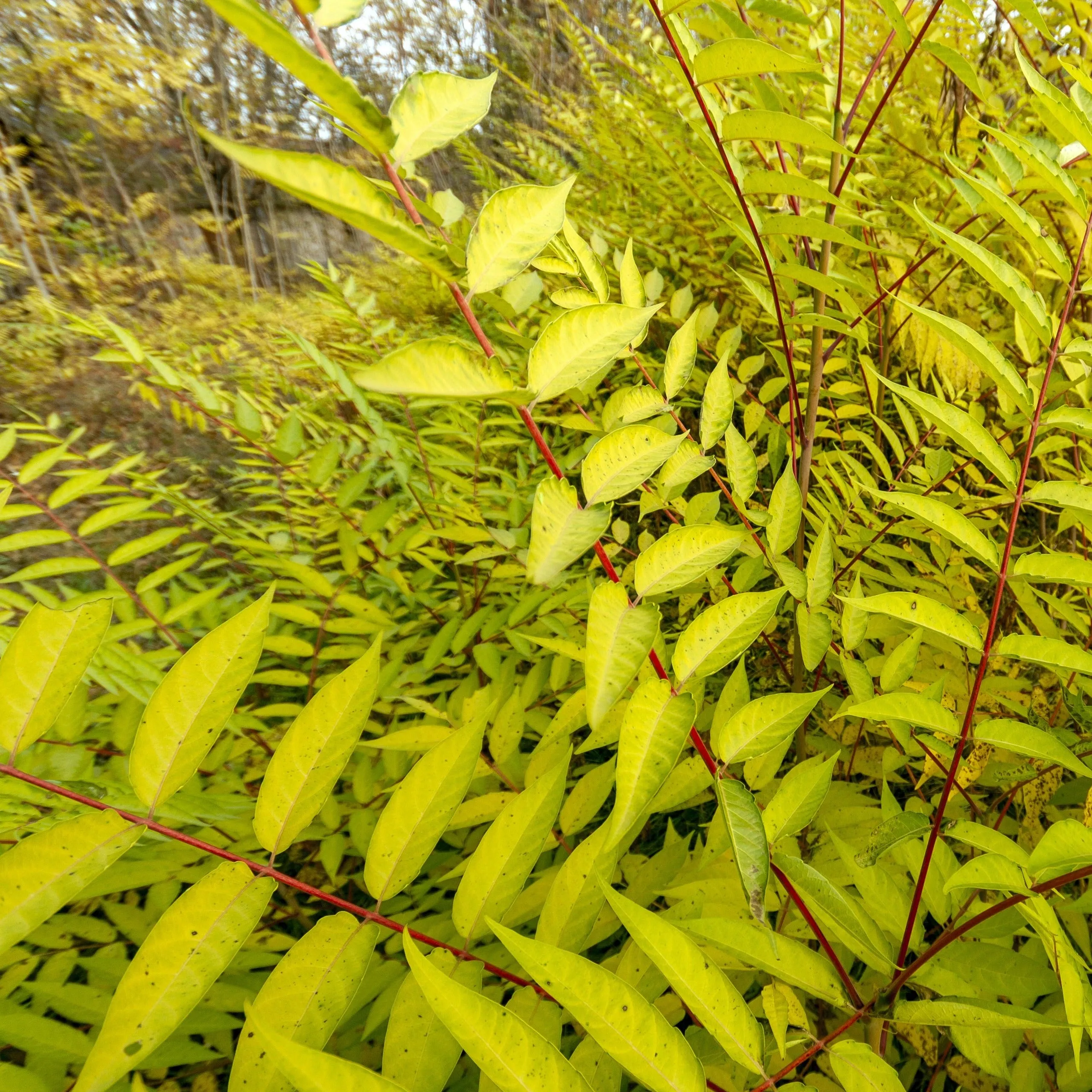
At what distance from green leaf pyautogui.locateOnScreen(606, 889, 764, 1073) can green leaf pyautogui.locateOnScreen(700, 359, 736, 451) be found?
1.14 ft

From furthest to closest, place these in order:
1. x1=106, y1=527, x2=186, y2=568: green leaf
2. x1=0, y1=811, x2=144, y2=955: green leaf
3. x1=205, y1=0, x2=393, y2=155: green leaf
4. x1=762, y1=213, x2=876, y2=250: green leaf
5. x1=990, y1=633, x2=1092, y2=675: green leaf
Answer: x1=106, y1=527, x2=186, y2=568: green leaf
x1=762, y1=213, x2=876, y2=250: green leaf
x1=990, y1=633, x2=1092, y2=675: green leaf
x1=0, y1=811, x2=144, y2=955: green leaf
x1=205, y1=0, x2=393, y2=155: green leaf

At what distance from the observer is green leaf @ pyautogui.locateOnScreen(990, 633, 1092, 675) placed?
0.41 m

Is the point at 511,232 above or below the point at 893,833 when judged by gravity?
above

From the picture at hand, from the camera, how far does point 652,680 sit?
1.23 ft

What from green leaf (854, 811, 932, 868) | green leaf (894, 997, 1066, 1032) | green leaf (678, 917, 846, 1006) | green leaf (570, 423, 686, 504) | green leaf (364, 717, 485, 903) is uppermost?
green leaf (570, 423, 686, 504)

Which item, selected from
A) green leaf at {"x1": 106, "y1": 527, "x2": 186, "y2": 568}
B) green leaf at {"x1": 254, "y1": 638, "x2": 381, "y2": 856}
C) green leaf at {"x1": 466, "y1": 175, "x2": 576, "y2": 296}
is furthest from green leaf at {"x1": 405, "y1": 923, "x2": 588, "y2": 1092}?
green leaf at {"x1": 106, "y1": 527, "x2": 186, "y2": 568}

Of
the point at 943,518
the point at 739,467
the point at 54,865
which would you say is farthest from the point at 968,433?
the point at 54,865

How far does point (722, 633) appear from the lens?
1.33 feet

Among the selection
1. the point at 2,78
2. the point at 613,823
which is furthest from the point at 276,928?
the point at 2,78

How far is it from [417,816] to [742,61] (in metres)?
0.56

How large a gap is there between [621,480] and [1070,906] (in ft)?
1.24

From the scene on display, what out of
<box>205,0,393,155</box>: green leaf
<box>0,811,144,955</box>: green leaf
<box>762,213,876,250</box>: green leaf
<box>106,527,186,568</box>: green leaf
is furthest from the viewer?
<box>106,527,186,568</box>: green leaf

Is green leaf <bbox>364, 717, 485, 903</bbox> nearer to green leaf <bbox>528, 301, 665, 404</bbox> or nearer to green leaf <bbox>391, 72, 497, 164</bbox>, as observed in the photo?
green leaf <bbox>528, 301, 665, 404</bbox>

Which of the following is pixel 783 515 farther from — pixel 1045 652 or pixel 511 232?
pixel 511 232
